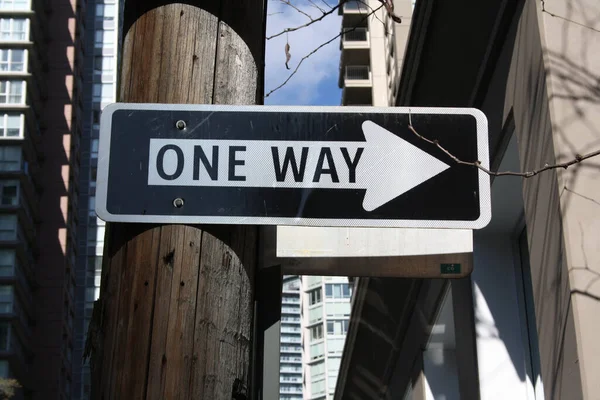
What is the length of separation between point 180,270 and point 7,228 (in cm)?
6568

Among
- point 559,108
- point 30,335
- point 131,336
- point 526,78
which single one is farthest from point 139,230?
point 30,335

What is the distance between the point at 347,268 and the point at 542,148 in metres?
2.49

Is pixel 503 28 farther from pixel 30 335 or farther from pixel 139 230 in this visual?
pixel 30 335

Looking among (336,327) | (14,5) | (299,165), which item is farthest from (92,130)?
(299,165)

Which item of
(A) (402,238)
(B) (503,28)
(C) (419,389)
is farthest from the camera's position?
(C) (419,389)

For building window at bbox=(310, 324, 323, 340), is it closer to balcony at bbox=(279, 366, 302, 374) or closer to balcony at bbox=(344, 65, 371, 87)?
balcony at bbox=(279, 366, 302, 374)

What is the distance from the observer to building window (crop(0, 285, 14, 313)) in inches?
2496

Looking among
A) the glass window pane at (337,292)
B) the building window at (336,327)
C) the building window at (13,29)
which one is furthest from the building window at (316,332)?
the building window at (13,29)

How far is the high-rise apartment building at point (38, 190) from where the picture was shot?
214 feet

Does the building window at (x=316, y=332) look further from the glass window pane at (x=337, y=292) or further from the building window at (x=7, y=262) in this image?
the building window at (x=7, y=262)

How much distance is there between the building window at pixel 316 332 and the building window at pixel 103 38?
45715 mm

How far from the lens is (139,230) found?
2492 millimetres

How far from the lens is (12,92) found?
6925 centimetres

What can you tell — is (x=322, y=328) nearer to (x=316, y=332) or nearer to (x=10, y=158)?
(x=316, y=332)
